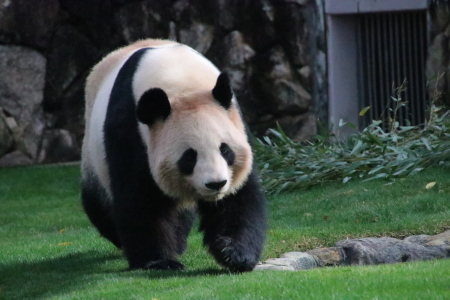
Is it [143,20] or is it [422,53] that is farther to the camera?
[143,20]

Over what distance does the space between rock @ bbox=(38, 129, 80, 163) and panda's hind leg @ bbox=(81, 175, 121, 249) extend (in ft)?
19.2

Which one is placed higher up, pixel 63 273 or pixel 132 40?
pixel 63 273

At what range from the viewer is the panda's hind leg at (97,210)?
655 cm

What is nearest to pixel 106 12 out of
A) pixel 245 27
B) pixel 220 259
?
pixel 245 27

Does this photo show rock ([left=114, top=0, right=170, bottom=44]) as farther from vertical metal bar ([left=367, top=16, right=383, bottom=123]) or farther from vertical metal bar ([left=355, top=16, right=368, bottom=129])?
vertical metal bar ([left=367, top=16, right=383, bottom=123])

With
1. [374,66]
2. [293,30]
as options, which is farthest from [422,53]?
[293,30]

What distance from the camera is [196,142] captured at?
198 inches

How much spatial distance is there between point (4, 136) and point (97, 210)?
5.85 m

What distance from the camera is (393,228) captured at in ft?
22.4

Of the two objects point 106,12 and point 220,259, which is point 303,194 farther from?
point 106,12

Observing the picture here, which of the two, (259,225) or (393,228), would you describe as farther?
(393,228)

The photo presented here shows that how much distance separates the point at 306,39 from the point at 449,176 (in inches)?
167

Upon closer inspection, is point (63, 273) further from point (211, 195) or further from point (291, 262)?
point (291, 262)

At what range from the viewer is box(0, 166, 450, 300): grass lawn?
4488 mm
